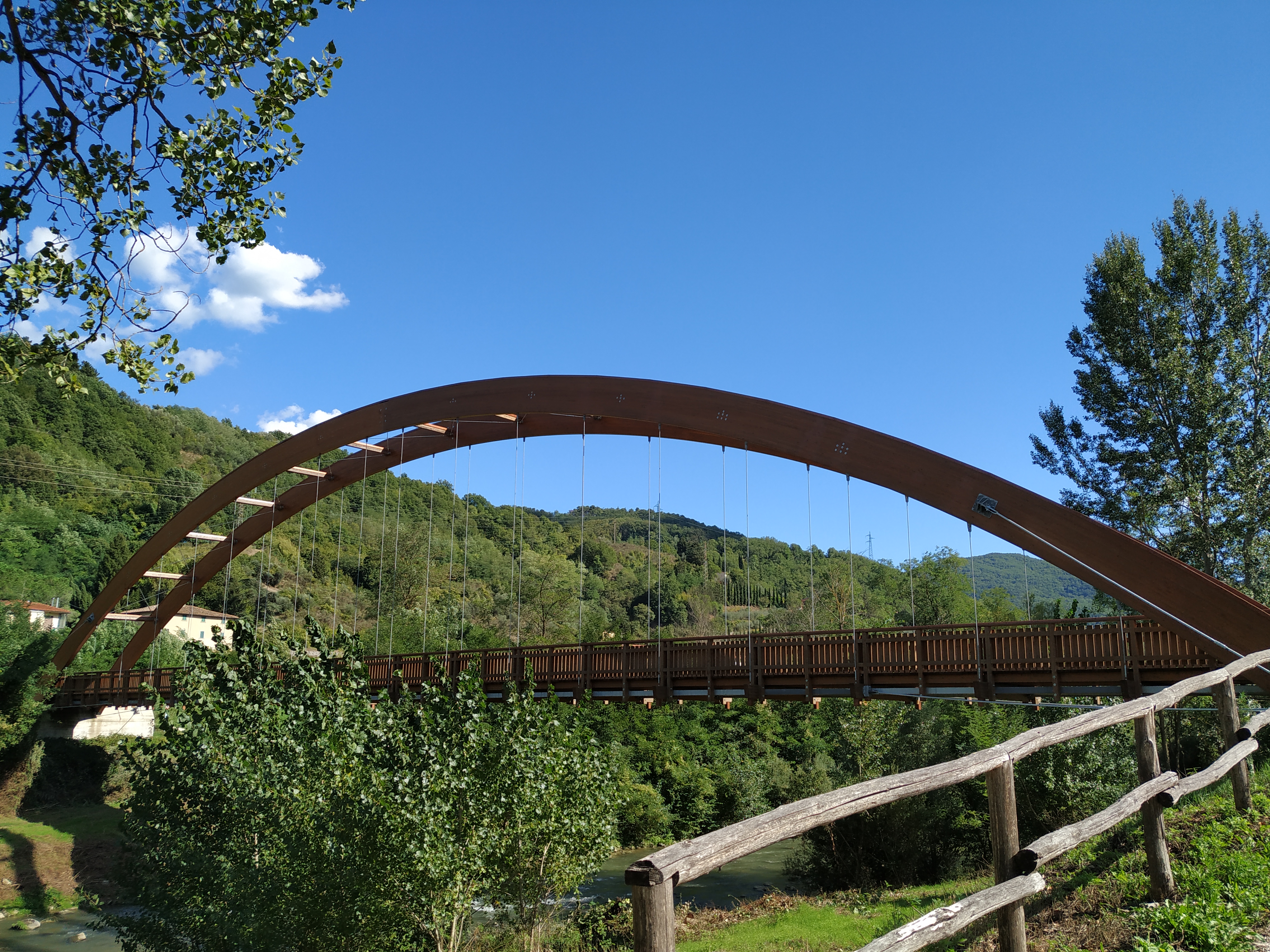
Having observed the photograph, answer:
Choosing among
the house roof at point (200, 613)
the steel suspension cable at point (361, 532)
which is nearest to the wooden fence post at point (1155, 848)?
the steel suspension cable at point (361, 532)

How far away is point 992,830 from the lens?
3479 millimetres

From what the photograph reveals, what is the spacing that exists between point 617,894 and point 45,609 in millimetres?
37897

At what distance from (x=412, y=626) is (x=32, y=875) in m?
18.4

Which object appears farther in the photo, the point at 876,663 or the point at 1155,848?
the point at 876,663

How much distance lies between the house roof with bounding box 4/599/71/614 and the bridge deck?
34.7 m

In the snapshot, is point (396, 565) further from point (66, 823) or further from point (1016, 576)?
point (1016, 576)

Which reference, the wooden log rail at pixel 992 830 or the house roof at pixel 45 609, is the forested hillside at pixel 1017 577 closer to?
the house roof at pixel 45 609

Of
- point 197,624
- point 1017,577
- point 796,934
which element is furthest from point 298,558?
point 1017,577

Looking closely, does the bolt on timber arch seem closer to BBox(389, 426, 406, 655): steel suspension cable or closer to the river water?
BBox(389, 426, 406, 655): steel suspension cable

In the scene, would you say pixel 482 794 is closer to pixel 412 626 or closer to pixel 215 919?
pixel 215 919

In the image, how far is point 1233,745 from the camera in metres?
5.35

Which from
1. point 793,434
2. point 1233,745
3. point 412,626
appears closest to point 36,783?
point 412,626

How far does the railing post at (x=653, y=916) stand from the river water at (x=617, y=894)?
14913 millimetres

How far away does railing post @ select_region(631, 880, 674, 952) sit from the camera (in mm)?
2096
